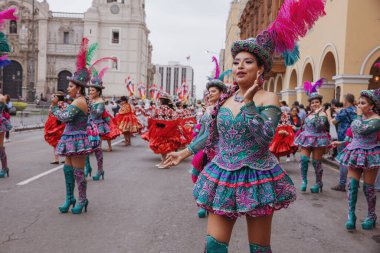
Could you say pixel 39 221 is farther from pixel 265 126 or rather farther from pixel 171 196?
pixel 265 126

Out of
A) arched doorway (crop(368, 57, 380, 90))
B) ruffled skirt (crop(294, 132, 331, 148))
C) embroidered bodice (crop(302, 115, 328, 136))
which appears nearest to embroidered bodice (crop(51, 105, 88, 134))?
ruffled skirt (crop(294, 132, 331, 148))

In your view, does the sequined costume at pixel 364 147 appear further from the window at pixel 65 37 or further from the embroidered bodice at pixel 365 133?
the window at pixel 65 37

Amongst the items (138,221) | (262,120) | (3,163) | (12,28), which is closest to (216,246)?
(262,120)

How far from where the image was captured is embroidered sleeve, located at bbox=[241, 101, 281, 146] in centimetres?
304

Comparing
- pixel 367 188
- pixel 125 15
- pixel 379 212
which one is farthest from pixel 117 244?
pixel 125 15

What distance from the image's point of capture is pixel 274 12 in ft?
84.7

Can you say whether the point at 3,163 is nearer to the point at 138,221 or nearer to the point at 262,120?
the point at 138,221

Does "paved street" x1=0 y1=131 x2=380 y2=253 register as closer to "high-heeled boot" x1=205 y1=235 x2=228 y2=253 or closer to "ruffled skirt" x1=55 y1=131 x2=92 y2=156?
"ruffled skirt" x1=55 y1=131 x2=92 y2=156

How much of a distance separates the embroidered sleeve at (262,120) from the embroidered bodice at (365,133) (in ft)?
10.5

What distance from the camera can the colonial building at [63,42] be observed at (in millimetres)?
57625

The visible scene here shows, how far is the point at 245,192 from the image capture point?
313 centimetres

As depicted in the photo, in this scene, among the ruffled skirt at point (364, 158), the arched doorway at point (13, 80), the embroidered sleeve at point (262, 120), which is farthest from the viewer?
the arched doorway at point (13, 80)

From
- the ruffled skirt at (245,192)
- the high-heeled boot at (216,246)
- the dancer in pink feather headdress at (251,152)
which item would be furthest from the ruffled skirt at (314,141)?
the high-heeled boot at (216,246)

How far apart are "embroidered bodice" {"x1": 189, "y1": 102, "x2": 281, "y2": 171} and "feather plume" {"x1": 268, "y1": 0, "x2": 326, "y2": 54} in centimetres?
67
